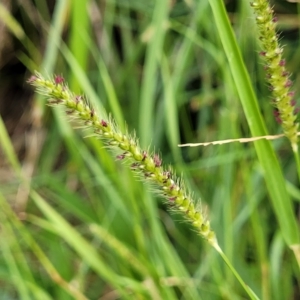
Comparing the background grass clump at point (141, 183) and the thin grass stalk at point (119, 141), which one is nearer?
the thin grass stalk at point (119, 141)

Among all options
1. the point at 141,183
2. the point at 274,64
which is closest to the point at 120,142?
the point at 274,64

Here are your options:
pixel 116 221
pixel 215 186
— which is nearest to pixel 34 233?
pixel 116 221

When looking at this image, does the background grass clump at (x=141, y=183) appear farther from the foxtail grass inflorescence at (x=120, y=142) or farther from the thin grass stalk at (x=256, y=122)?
the foxtail grass inflorescence at (x=120, y=142)

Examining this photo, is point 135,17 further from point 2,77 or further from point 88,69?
point 2,77

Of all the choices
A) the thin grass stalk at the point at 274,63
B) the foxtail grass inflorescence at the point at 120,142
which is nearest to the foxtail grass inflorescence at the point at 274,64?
the thin grass stalk at the point at 274,63

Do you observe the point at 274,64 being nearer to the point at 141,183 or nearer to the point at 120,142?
the point at 120,142

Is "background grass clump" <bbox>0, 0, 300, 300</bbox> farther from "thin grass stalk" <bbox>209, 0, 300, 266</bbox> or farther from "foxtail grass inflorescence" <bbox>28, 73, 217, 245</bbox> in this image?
"foxtail grass inflorescence" <bbox>28, 73, 217, 245</bbox>

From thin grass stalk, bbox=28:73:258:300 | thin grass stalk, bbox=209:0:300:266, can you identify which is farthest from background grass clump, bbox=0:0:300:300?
thin grass stalk, bbox=28:73:258:300
